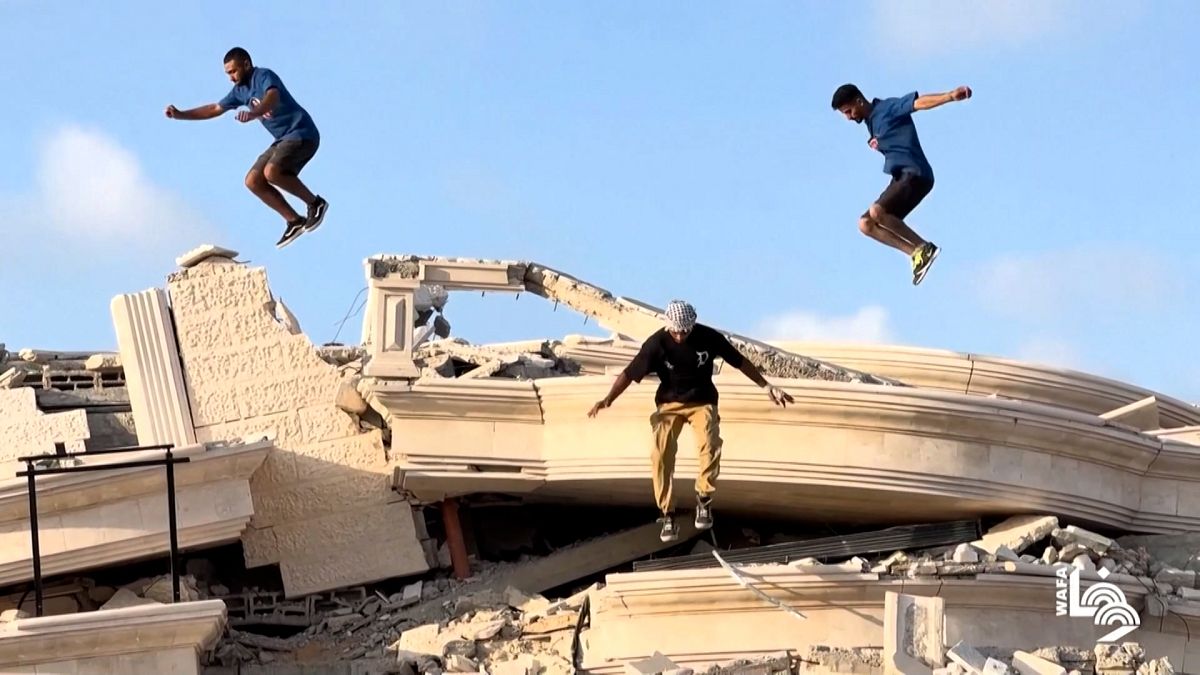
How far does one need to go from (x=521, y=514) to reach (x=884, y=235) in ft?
14.4

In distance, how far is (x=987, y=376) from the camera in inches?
992

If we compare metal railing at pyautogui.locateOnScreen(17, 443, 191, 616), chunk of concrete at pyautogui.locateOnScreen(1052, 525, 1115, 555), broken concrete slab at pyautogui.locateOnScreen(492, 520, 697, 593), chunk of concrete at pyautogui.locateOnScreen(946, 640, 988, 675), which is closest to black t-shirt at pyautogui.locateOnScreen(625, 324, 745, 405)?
chunk of concrete at pyautogui.locateOnScreen(946, 640, 988, 675)

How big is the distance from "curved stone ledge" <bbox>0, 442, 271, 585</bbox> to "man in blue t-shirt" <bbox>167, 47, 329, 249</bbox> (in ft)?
6.93

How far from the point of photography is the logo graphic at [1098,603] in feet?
69.7

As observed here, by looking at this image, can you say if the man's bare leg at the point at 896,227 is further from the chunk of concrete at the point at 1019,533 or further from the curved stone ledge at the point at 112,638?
the curved stone ledge at the point at 112,638

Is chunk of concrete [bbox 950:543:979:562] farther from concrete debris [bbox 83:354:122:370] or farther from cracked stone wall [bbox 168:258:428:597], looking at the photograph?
concrete debris [bbox 83:354:122:370]

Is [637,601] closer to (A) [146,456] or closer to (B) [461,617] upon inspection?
(B) [461,617]

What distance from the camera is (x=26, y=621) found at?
20312 millimetres

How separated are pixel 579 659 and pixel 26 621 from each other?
4.41 m

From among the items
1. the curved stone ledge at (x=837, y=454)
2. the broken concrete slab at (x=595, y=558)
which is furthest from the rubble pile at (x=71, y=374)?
the broken concrete slab at (x=595, y=558)

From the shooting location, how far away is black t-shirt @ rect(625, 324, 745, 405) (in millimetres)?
20484

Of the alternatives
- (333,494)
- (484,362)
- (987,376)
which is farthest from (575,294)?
(987,376)

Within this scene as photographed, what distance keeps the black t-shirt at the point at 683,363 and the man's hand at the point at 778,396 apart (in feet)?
1.51

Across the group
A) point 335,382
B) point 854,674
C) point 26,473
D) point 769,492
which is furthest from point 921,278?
point 26,473
